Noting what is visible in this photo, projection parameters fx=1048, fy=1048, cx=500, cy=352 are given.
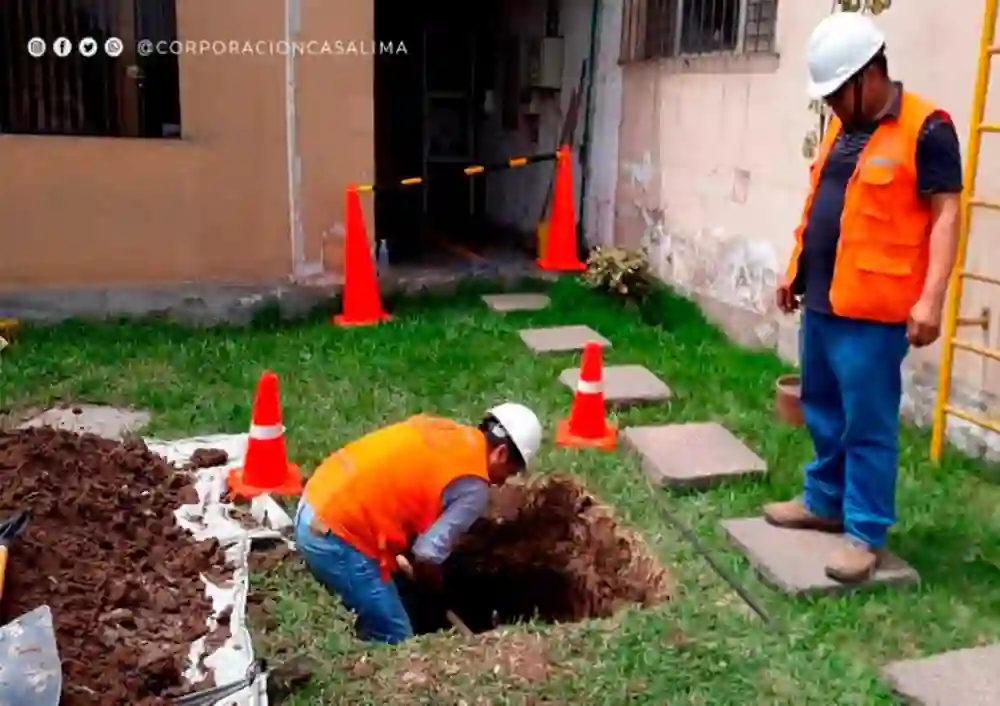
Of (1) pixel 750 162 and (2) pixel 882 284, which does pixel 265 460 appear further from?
(1) pixel 750 162

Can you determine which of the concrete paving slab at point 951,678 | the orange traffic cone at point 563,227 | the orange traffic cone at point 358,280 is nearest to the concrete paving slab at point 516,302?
the orange traffic cone at point 563,227

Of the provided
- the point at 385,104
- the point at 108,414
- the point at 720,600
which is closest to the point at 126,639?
the point at 720,600

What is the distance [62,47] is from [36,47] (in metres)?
0.16

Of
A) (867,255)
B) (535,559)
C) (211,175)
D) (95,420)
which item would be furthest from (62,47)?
(867,255)

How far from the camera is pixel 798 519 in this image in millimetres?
4039

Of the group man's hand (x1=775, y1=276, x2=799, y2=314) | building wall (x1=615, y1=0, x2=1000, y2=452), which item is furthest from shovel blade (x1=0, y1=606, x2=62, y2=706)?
building wall (x1=615, y1=0, x2=1000, y2=452)

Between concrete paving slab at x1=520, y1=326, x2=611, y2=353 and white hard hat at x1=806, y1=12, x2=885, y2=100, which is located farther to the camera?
concrete paving slab at x1=520, y1=326, x2=611, y2=353

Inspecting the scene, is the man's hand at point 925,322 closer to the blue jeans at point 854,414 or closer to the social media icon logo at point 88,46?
the blue jeans at point 854,414

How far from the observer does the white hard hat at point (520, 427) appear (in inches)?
147

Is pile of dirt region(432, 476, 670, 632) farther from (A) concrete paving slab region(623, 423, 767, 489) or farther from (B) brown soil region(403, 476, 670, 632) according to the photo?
(A) concrete paving slab region(623, 423, 767, 489)

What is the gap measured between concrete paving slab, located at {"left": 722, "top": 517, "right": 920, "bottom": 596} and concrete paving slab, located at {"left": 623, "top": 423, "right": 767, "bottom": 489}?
0.44m

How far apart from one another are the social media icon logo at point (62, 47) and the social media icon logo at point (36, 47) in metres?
0.07

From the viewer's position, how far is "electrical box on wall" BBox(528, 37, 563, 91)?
30.5 ft

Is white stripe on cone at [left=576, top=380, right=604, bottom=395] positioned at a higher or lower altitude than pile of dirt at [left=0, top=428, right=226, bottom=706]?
higher
